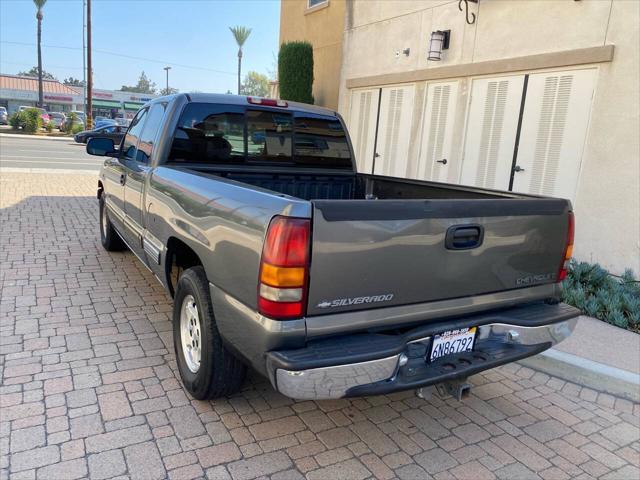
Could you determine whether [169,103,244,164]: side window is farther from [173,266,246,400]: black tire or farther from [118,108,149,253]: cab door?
[173,266,246,400]: black tire

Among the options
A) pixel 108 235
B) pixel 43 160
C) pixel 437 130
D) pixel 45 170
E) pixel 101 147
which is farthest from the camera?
pixel 43 160

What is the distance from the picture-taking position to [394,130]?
9.35 meters

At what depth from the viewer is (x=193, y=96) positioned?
3.90 metres

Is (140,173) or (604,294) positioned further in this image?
(604,294)

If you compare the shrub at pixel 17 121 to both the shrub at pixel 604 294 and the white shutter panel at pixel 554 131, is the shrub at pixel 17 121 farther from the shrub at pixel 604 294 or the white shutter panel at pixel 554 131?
the shrub at pixel 604 294

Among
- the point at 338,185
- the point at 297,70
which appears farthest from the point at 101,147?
the point at 297,70

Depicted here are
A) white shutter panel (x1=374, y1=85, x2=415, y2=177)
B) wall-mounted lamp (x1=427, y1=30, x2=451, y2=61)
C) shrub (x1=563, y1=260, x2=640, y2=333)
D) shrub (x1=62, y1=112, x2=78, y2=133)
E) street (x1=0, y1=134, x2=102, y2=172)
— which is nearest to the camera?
shrub (x1=563, y1=260, x2=640, y2=333)

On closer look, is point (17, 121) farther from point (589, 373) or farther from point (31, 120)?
point (589, 373)

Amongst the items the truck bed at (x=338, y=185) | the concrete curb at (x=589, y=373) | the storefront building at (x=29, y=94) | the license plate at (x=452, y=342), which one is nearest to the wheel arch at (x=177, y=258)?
the truck bed at (x=338, y=185)

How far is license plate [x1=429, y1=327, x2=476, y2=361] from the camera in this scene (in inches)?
100

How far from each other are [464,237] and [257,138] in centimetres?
227

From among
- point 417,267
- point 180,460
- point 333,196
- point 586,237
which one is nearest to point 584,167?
point 586,237

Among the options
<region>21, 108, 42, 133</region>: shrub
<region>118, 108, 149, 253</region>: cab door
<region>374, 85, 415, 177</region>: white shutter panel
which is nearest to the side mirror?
<region>118, 108, 149, 253</region>: cab door

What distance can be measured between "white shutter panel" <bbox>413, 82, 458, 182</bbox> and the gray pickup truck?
15.0 ft
